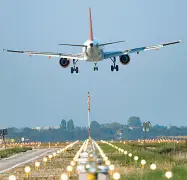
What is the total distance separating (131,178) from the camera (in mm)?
29953

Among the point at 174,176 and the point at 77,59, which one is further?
the point at 77,59

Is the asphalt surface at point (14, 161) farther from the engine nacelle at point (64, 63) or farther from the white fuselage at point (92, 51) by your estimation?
the engine nacelle at point (64, 63)

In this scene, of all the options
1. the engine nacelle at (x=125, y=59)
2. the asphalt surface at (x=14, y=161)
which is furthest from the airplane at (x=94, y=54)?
the asphalt surface at (x=14, y=161)

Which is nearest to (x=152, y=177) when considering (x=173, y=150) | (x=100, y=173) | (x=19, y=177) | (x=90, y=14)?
(x=19, y=177)

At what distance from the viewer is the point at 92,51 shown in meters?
77.2

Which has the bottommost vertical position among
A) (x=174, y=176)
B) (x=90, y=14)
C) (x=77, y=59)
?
(x=174, y=176)

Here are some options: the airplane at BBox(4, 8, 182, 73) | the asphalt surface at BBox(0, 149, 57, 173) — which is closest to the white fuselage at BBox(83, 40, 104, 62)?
the airplane at BBox(4, 8, 182, 73)

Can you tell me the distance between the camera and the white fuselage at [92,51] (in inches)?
3044

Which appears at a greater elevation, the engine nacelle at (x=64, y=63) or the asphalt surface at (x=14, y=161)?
the engine nacelle at (x=64, y=63)

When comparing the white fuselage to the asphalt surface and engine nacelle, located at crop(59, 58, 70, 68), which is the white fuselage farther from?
the asphalt surface

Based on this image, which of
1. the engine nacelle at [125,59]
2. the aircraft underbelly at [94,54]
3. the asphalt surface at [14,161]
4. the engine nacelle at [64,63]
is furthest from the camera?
the engine nacelle at [64,63]

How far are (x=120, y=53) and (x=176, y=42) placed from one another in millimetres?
7243

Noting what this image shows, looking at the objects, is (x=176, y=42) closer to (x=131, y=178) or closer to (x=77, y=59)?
(x=77, y=59)

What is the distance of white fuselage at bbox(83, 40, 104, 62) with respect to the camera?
77.3 meters
